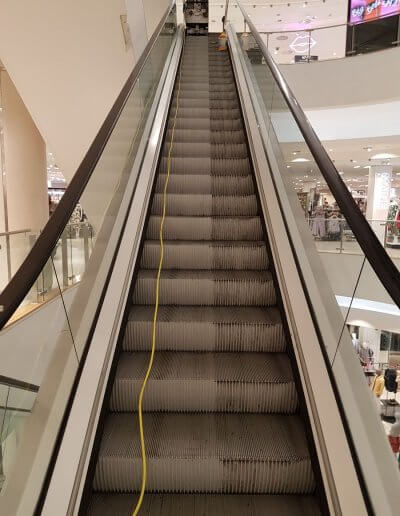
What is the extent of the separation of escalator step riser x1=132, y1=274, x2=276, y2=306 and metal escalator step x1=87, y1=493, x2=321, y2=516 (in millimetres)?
1216

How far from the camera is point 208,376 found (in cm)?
215

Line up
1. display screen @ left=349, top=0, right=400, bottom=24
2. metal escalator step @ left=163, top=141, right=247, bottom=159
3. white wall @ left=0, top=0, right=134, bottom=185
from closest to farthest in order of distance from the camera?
metal escalator step @ left=163, top=141, right=247, bottom=159 → white wall @ left=0, top=0, right=134, bottom=185 → display screen @ left=349, top=0, right=400, bottom=24

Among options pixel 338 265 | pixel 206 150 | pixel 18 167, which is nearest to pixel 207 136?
pixel 206 150

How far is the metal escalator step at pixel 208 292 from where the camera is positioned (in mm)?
2734

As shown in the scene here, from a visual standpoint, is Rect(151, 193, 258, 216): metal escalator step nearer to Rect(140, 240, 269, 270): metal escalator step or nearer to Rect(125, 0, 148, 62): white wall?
Rect(140, 240, 269, 270): metal escalator step

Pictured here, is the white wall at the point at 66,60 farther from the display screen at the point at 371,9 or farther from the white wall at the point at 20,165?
the display screen at the point at 371,9

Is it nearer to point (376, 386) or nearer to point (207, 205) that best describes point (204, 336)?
point (376, 386)

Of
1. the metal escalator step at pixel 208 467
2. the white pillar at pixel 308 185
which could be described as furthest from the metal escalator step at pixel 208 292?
the metal escalator step at pixel 208 467

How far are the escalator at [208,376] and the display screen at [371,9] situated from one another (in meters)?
7.35

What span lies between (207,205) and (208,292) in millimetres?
1079

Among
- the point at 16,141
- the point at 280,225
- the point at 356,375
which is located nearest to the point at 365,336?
the point at 356,375

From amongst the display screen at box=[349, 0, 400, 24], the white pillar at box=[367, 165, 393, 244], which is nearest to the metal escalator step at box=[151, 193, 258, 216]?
the display screen at box=[349, 0, 400, 24]

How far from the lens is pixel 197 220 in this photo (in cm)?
331

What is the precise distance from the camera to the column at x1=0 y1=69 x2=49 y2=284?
299 inches
